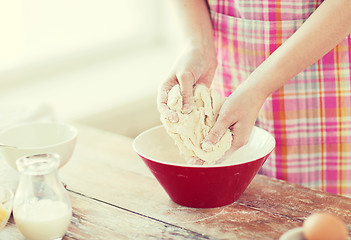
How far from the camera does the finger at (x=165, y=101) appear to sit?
4.03ft

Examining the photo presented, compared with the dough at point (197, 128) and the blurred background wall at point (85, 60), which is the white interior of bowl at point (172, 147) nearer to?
the dough at point (197, 128)

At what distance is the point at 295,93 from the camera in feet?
4.75

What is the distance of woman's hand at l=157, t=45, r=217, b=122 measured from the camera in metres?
1.25

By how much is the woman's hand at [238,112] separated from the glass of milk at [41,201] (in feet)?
1.11

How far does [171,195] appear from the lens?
1248 millimetres

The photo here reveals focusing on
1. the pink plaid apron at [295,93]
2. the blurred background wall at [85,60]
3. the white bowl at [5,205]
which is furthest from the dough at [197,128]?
the blurred background wall at [85,60]

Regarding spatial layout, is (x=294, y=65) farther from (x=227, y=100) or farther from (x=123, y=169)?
(x=123, y=169)

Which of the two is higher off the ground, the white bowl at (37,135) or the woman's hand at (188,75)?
the woman's hand at (188,75)

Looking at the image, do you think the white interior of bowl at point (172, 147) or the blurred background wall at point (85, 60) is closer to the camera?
the white interior of bowl at point (172, 147)

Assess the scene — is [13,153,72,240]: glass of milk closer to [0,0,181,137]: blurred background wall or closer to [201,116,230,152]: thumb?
[201,116,230,152]: thumb

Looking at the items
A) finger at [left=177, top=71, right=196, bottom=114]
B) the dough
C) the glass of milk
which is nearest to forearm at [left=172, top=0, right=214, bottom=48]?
finger at [left=177, top=71, right=196, bottom=114]

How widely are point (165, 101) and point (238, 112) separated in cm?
18

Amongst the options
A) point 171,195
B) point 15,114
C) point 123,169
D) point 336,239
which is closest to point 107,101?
point 15,114

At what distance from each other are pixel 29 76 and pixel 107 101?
425 millimetres
